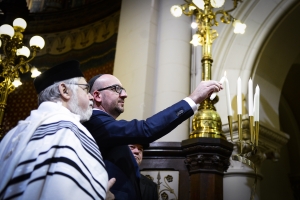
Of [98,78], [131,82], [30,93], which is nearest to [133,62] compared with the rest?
[131,82]

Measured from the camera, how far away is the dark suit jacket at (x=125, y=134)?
208 cm

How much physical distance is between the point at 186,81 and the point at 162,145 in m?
1.67

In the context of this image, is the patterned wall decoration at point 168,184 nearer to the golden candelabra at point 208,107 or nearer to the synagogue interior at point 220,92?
the synagogue interior at point 220,92

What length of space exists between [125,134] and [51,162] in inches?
23.1

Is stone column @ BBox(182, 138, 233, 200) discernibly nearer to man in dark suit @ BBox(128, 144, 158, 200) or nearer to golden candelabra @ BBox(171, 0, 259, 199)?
golden candelabra @ BBox(171, 0, 259, 199)

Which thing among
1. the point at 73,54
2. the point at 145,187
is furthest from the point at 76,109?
the point at 73,54

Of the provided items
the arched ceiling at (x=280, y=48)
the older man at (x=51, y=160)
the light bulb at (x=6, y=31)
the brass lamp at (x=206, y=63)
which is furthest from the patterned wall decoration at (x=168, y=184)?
the light bulb at (x=6, y=31)

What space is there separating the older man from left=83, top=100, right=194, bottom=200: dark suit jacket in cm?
29

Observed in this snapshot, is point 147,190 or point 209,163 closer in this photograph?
point 147,190

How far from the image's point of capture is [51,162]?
1.56m

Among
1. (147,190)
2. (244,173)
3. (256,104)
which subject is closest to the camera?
(256,104)

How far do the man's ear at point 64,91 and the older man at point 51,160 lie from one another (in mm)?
79

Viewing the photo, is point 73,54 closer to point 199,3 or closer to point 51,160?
point 199,3

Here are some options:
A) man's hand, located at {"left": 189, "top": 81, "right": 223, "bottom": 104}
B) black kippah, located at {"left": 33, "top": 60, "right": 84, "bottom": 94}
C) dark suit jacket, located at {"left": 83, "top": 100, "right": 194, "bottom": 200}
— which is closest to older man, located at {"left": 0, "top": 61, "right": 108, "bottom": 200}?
black kippah, located at {"left": 33, "top": 60, "right": 84, "bottom": 94}
